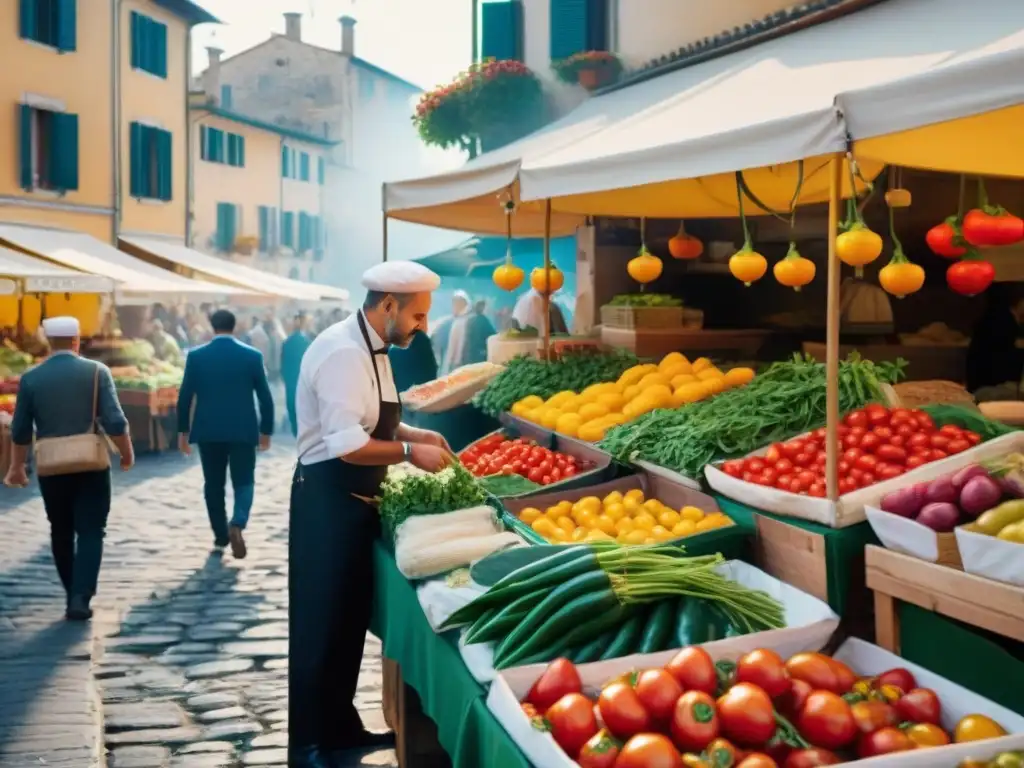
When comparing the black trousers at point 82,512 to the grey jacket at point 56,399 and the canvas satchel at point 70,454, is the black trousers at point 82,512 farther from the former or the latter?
the grey jacket at point 56,399

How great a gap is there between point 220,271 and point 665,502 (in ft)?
69.0

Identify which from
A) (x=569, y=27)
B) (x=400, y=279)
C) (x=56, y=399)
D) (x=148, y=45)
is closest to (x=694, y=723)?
(x=400, y=279)

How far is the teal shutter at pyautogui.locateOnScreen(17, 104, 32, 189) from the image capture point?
2183cm

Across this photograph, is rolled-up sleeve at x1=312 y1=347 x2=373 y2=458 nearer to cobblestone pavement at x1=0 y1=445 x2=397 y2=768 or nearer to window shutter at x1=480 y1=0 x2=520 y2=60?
cobblestone pavement at x1=0 y1=445 x2=397 y2=768

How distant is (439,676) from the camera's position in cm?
357

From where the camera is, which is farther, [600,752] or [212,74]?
[212,74]

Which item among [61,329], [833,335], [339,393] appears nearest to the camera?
[833,335]

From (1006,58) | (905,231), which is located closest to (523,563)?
(1006,58)

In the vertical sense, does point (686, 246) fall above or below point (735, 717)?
above

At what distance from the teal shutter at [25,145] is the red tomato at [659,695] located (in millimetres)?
22126

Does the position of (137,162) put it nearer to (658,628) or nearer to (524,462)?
(524,462)

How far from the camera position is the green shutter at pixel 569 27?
13.7 meters

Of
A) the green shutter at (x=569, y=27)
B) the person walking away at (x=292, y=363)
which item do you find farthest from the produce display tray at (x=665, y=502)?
the green shutter at (x=569, y=27)

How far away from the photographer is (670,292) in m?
11.5
